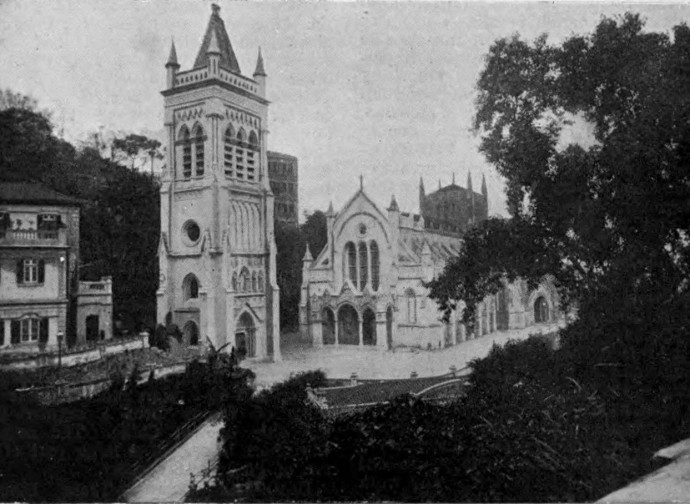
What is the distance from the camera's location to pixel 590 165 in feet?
20.5

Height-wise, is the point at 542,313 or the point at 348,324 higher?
the point at 542,313

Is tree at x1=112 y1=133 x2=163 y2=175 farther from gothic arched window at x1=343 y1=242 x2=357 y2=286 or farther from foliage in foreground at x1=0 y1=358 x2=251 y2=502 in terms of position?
gothic arched window at x1=343 y1=242 x2=357 y2=286

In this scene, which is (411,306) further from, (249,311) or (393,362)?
(249,311)

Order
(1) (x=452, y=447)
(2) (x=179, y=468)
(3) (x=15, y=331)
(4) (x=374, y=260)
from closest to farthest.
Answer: (1) (x=452, y=447) → (2) (x=179, y=468) → (3) (x=15, y=331) → (4) (x=374, y=260)

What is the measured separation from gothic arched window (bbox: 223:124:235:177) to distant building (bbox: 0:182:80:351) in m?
1.97

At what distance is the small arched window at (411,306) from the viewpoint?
6.98m

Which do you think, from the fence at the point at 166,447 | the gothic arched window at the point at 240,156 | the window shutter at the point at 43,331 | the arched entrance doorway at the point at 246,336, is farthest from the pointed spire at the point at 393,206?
the window shutter at the point at 43,331

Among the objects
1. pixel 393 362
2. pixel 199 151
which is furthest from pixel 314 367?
pixel 199 151

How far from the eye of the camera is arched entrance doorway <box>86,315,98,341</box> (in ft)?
22.1

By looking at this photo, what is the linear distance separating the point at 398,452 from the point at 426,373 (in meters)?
1.53

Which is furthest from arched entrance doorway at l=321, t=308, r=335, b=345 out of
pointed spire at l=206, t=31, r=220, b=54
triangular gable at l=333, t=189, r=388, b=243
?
pointed spire at l=206, t=31, r=220, b=54

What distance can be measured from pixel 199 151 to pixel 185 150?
203 mm

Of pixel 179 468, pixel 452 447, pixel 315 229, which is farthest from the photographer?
pixel 315 229

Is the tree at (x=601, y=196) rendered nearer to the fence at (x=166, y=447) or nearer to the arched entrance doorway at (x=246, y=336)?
the arched entrance doorway at (x=246, y=336)
